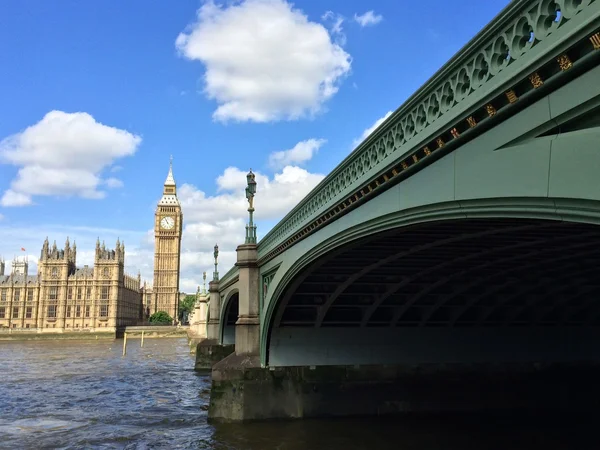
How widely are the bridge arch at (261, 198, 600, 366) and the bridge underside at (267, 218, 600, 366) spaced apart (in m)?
0.03

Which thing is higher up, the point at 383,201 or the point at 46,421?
the point at 383,201

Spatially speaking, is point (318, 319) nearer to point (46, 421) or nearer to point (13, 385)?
point (46, 421)

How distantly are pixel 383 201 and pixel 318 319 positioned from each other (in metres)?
9.67

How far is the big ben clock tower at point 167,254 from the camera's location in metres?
147

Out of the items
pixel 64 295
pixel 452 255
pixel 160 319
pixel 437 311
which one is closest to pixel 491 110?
pixel 452 255

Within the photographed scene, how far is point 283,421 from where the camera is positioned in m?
16.5

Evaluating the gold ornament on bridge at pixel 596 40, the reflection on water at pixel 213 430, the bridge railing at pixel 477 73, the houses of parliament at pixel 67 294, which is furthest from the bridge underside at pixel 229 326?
the houses of parliament at pixel 67 294

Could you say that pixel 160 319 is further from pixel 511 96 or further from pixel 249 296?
pixel 511 96

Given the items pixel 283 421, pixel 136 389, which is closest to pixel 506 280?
pixel 283 421

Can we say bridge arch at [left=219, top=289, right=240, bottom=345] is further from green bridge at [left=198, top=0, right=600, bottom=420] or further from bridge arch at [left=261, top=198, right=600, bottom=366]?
bridge arch at [left=261, top=198, right=600, bottom=366]

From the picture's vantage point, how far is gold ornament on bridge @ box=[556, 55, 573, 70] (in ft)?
14.1

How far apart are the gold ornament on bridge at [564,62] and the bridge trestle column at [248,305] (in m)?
14.8

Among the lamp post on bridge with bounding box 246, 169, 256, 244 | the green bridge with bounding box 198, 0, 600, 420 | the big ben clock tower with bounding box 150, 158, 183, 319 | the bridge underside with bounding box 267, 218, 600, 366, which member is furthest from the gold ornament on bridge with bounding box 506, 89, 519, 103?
the big ben clock tower with bounding box 150, 158, 183, 319

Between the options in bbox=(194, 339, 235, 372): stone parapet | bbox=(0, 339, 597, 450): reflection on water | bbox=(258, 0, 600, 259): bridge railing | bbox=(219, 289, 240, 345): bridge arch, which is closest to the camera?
bbox=(258, 0, 600, 259): bridge railing
